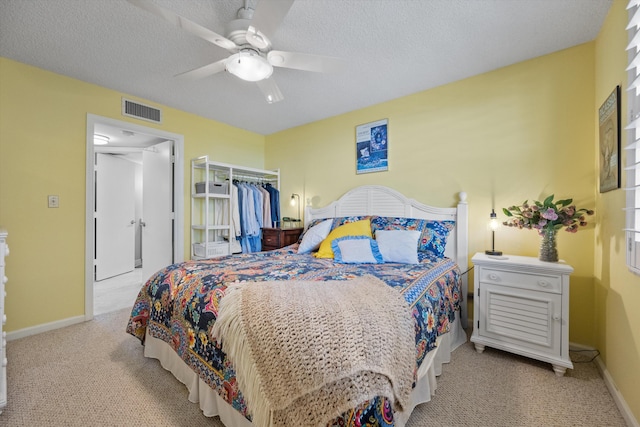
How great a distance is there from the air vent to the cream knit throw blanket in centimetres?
293

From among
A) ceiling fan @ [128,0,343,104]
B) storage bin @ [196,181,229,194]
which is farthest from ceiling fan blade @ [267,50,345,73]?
storage bin @ [196,181,229,194]

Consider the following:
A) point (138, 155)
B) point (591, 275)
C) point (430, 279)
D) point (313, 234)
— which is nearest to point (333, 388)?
point (430, 279)

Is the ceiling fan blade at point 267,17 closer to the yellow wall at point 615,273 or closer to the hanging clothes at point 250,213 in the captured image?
the yellow wall at point 615,273

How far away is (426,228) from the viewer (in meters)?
2.58

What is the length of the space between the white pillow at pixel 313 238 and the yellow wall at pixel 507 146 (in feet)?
2.91

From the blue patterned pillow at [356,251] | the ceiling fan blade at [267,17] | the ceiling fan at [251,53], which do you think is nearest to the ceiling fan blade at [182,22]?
the ceiling fan at [251,53]

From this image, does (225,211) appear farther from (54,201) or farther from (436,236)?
(436,236)

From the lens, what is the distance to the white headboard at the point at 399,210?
2.56 m

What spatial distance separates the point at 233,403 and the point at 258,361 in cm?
41

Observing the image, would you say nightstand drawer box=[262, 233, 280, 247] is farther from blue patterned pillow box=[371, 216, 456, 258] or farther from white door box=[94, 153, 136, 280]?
white door box=[94, 153, 136, 280]

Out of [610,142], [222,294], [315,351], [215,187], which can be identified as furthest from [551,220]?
[215,187]

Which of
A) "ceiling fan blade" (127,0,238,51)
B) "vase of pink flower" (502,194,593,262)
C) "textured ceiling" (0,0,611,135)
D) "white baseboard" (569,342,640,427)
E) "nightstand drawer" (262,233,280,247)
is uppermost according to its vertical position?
"textured ceiling" (0,0,611,135)

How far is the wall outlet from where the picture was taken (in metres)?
2.56

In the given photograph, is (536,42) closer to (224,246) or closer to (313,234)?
(313,234)
